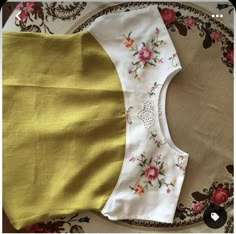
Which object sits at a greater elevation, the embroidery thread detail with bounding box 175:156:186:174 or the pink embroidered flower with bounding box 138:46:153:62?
the pink embroidered flower with bounding box 138:46:153:62

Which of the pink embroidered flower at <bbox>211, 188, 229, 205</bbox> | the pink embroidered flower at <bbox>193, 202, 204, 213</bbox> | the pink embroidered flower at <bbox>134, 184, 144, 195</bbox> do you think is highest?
the pink embroidered flower at <bbox>134, 184, 144, 195</bbox>

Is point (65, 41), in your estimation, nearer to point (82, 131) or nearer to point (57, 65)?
point (57, 65)

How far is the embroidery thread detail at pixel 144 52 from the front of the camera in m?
0.86

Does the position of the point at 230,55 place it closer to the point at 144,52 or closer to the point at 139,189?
the point at 144,52

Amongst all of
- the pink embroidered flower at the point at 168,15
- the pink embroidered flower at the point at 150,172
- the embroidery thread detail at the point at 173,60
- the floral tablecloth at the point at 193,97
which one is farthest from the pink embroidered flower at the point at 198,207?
the pink embroidered flower at the point at 168,15

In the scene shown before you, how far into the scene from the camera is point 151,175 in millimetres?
843

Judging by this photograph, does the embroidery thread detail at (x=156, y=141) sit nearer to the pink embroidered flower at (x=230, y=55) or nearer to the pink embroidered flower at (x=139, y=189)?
the pink embroidered flower at (x=139, y=189)

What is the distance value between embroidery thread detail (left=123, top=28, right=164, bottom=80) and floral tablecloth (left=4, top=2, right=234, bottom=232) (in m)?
0.05

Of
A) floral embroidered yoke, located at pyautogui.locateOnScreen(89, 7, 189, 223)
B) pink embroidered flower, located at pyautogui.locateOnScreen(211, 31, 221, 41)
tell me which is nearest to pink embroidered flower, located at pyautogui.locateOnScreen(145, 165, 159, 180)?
floral embroidered yoke, located at pyautogui.locateOnScreen(89, 7, 189, 223)

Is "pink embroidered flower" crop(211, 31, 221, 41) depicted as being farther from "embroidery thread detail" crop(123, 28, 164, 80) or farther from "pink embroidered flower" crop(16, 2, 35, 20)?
"pink embroidered flower" crop(16, 2, 35, 20)

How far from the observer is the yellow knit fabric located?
0.80m

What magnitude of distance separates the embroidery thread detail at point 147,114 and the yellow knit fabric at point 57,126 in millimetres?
46

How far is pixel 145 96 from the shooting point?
0.85 m

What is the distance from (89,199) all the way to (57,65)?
0.31 m
